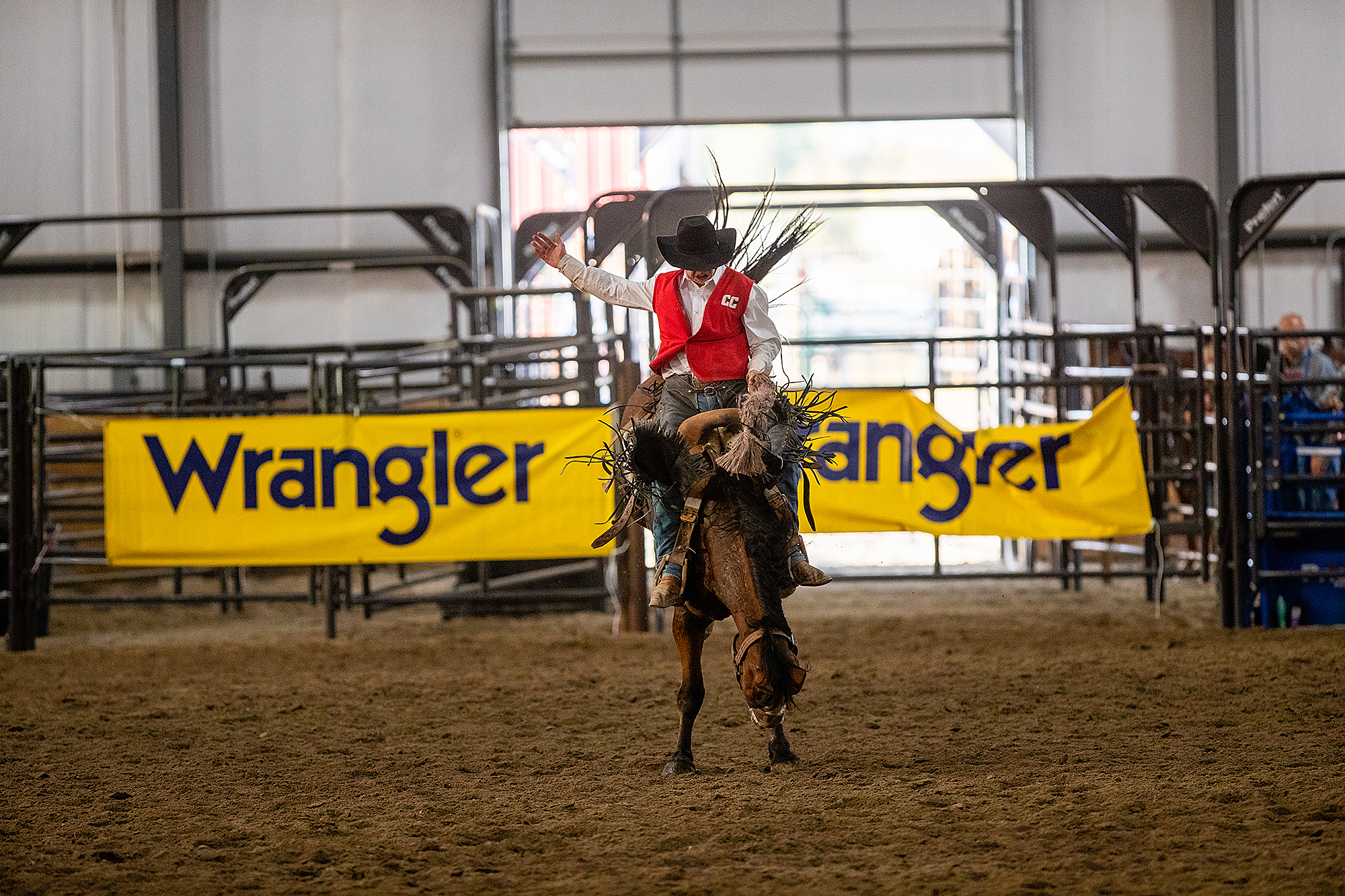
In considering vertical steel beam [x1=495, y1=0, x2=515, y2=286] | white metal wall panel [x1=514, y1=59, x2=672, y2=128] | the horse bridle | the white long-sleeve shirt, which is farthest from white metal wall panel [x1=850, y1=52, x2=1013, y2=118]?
the horse bridle

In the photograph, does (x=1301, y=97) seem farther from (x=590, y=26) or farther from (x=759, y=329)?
(x=759, y=329)

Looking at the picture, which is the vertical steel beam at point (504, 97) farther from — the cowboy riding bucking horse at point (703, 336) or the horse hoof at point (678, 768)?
the horse hoof at point (678, 768)

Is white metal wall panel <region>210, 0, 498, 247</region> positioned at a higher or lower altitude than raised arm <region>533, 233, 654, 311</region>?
higher

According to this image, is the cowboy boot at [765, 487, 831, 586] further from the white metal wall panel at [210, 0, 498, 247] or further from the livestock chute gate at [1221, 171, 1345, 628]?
the white metal wall panel at [210, 0, 498, 247]

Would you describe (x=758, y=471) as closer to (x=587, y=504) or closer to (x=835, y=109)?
(x=587, y=504)

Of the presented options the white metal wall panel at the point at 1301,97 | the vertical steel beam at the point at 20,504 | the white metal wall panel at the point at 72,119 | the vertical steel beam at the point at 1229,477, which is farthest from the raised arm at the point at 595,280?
the white metal wall panel at the point at 1301,97

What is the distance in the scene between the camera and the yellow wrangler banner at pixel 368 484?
799cm

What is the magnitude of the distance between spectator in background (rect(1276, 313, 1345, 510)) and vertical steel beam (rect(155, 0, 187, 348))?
11.0 m

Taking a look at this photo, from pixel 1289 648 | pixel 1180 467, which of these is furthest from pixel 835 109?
pixel 1289 648

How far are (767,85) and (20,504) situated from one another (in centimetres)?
908

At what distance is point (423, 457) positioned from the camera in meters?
8.02

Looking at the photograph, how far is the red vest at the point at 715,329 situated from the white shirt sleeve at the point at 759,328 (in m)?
0.02

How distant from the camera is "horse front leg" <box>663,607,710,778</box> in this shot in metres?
4.70

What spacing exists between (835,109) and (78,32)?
8325 mm
